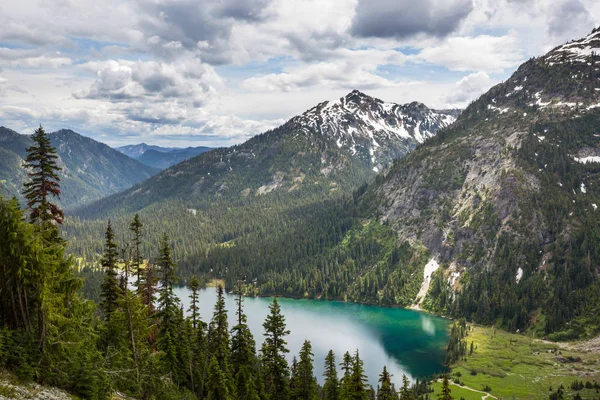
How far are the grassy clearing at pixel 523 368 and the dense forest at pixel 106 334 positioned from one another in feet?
219

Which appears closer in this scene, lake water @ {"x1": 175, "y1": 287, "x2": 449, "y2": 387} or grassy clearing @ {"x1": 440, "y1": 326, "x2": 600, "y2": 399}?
grassy clearing @ {"x1": 440, "y1": 326, "x2": 600, "y2": 399}

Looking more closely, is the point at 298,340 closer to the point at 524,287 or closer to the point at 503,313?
the point at 503,313

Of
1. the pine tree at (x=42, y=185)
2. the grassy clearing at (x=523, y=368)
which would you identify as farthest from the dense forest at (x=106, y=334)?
the grassy clearing at (x=523, y=368)

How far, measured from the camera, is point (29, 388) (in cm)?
2328

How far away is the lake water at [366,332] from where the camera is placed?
121m

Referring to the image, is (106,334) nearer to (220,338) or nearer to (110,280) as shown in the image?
(110,280)

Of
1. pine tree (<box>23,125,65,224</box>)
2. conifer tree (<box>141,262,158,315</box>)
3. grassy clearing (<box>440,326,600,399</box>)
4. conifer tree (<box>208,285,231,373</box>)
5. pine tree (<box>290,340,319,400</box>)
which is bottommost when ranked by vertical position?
grassy clearing (<box>440,326,600,399</box>)

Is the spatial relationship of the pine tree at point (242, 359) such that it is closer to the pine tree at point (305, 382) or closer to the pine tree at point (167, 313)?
the pine tree at point (305, 382)

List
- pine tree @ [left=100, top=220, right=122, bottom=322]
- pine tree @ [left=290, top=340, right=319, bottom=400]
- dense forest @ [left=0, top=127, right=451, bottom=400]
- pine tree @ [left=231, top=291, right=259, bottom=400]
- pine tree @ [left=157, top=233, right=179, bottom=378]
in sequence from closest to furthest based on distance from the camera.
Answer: dense forest @ [left=0, top=127, right=451, bottom=400], pine tree @ [left=100, top=220, right=122, bottom=322], pine tree @ [left=157, top=233, right=179, bottom=378], pine tree @ [left=231, top=291, right=259, bottom=400], pine tree @ [left=290, top=340, right=319, bottom=400]

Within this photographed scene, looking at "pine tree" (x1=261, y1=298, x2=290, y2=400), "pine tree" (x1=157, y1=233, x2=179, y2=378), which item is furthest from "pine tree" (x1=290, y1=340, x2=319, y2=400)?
"pine tree" (x1=157, y1=233, x2=179, y2=378)

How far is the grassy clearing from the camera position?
99.6 metres

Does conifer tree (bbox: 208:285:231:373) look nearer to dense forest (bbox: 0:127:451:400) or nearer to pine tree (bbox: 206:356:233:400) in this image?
dense forest (bbox: 0:127:451:400)

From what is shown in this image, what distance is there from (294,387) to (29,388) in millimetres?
38888

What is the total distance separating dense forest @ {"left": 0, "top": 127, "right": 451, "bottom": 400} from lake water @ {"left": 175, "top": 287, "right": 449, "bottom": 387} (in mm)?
58712
